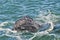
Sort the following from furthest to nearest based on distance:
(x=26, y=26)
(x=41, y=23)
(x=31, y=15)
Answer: (x=31, y=15) < (x=41, y=23) < (x=26, y=26)

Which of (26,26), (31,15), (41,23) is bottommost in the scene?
(41,23)

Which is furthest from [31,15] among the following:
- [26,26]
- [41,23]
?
[26,26]

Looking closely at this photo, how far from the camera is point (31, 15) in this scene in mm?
18719

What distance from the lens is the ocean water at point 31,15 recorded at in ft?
51.8

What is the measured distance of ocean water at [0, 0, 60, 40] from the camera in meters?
15.8

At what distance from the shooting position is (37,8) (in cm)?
A: 1986

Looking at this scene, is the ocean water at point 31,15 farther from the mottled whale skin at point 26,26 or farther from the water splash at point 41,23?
the mottled whale skin at point 26,26

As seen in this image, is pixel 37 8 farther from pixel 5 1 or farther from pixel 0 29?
pixel 0 29

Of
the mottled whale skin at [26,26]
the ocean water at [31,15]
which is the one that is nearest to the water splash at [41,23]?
the ocean water at [31,15]

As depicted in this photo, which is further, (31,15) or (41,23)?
(31,15)

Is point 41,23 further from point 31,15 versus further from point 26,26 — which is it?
point 31,15

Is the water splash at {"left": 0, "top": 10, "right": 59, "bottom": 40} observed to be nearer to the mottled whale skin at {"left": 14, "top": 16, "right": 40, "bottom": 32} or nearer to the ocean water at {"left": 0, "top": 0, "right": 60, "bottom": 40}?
the ocean water at {"left": 0, "top": 0, "right": 60, "bottom": 40}

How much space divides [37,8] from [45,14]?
41.5 inches

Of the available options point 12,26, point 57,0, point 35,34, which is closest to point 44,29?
point 35,34
